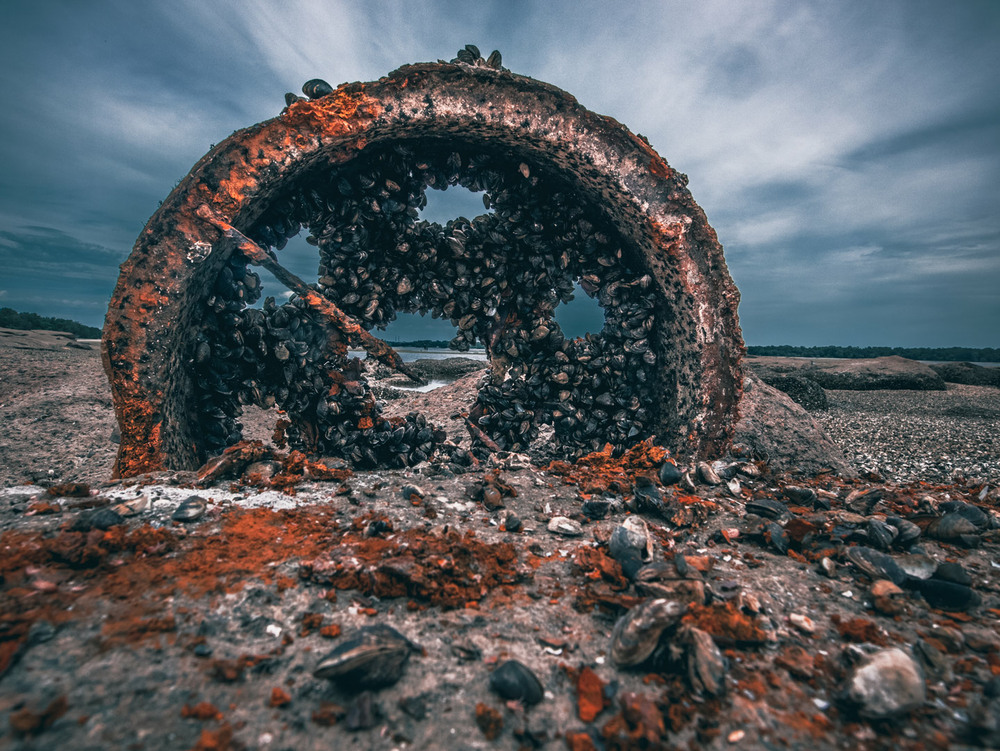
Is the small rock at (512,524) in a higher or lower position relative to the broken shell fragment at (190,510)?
lower

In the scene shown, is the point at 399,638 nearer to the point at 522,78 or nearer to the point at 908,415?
the point at 522,78

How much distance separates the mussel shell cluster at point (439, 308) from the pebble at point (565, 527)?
1.53 metres

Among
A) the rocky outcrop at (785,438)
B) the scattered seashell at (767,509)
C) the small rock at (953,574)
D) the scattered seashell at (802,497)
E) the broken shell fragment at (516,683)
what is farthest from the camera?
the rocky outcrop at (785,438)

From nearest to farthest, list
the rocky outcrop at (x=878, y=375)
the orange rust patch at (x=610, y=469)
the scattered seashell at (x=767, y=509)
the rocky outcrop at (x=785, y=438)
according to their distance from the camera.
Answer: the scattered seashell at (x=767, y=509) < the orange rust patch at (x=610, y=469) < the rocky outcrop at (x=785, y=438) < the rocky outcrop at (x=878, y=375)

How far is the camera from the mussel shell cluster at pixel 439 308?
328 cm

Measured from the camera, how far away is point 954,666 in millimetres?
1278

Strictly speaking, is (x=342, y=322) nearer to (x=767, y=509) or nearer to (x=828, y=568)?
(x=767, y=509)

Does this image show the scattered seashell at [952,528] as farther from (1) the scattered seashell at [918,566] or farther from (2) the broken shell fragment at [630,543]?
(2) the broken shell fragment at [630,543]

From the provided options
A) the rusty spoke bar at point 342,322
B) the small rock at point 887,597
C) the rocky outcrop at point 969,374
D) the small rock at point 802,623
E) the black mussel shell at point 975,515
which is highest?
the rusty spoke bar at point 342,322

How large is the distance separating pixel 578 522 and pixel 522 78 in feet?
9.88

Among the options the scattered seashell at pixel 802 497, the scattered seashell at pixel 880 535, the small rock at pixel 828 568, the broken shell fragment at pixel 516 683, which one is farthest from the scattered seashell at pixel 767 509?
the broken shell fragment at pixel 516 683

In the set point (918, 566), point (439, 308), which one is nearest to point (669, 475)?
point (918, 566)

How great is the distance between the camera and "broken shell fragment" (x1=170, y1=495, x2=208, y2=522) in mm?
1936

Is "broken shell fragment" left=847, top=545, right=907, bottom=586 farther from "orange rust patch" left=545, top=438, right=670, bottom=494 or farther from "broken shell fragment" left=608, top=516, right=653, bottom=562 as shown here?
"orange rust patch" left=545, top=438, right=670, bottom=494
